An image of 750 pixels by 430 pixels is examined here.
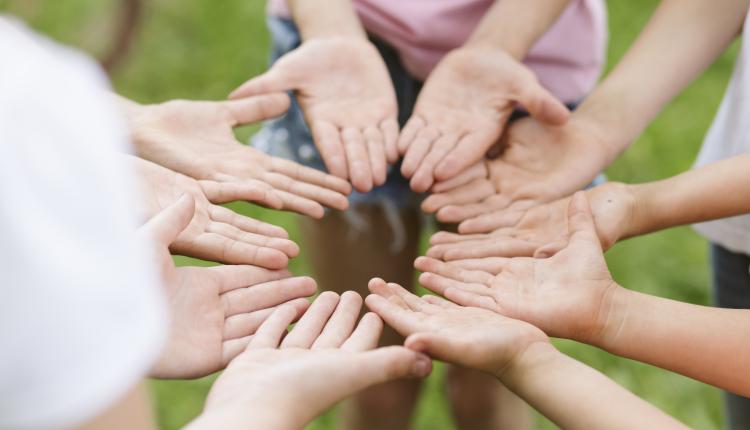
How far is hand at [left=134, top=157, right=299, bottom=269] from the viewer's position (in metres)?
1.06

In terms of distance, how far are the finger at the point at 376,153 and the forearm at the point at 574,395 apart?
39 cm

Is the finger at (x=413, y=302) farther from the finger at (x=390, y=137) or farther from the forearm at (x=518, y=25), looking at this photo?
the forearm at (x=518, y=25)

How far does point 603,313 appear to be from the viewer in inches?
39.3

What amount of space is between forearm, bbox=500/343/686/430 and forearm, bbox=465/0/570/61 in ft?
1.86

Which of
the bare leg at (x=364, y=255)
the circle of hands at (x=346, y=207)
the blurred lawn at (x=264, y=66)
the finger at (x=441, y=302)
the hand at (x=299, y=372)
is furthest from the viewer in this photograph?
the blurred lawn at (x=264, y=66)

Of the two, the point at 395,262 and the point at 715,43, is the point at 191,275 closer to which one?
the point at 395,262

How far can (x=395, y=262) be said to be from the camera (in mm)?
1511

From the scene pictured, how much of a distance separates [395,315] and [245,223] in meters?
0.26

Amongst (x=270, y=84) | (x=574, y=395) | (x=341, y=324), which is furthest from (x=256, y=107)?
(x=574, y=395)

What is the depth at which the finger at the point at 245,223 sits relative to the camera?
1.11 m

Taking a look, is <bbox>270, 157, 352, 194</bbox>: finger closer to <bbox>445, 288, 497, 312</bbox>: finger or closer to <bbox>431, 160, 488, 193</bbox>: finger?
<bbox>431, 160, 488, 193</bbox>: finger

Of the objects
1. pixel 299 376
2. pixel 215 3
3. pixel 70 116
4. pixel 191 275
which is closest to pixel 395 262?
pixel 191 275

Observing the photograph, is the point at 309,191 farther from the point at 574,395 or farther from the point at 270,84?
the point at 574,395

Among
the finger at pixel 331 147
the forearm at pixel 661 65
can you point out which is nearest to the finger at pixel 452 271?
the finger at pixel 331 147
